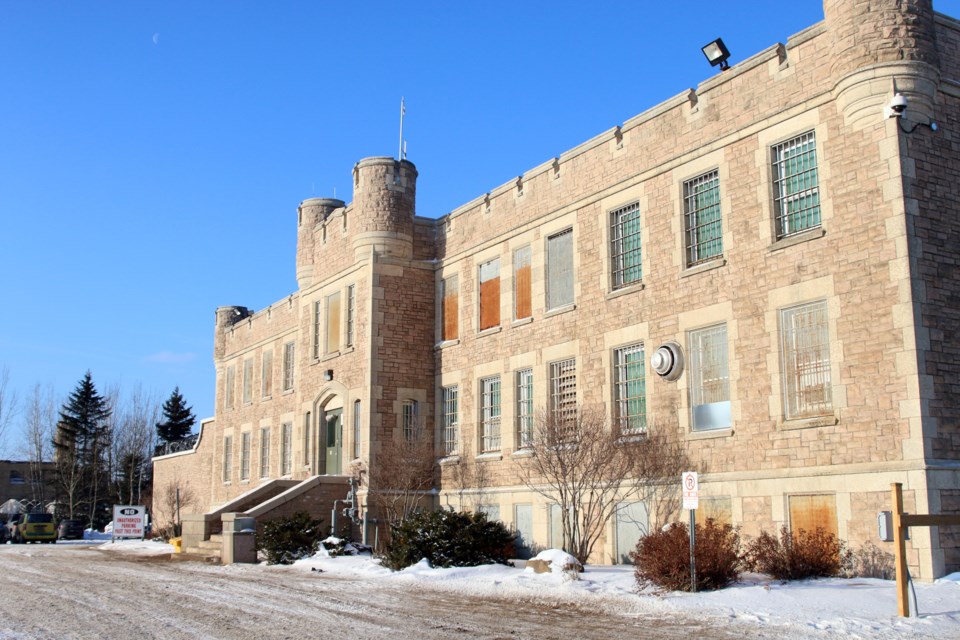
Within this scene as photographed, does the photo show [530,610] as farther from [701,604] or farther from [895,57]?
[895,57]

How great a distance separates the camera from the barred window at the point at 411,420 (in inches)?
1044

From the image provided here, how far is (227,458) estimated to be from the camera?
1651 inches

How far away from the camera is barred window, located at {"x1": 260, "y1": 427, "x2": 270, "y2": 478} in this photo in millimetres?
37681

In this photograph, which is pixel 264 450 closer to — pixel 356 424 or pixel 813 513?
pixel 356 424

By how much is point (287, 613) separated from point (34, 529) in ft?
108

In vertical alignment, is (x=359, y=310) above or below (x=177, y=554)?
above

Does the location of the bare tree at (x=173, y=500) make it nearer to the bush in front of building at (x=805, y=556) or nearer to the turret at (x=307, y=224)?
the turret at (x=307, y=224)

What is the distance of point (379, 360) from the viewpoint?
2667 centimetres

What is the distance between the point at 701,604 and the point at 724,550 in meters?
2.01

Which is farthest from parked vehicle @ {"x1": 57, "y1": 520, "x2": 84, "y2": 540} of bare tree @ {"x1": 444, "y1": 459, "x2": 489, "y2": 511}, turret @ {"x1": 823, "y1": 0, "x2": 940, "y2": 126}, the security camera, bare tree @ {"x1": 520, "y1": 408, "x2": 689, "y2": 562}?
the security camera

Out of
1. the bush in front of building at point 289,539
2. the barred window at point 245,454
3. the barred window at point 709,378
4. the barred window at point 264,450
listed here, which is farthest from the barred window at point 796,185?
the barred window at point 245,454

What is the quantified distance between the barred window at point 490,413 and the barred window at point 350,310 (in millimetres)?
5186

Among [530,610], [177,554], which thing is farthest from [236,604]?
[177,554]

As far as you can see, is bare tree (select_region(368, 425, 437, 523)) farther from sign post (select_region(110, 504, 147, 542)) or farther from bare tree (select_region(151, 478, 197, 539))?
bare tree (select_region(151, 478, 197, 539))
